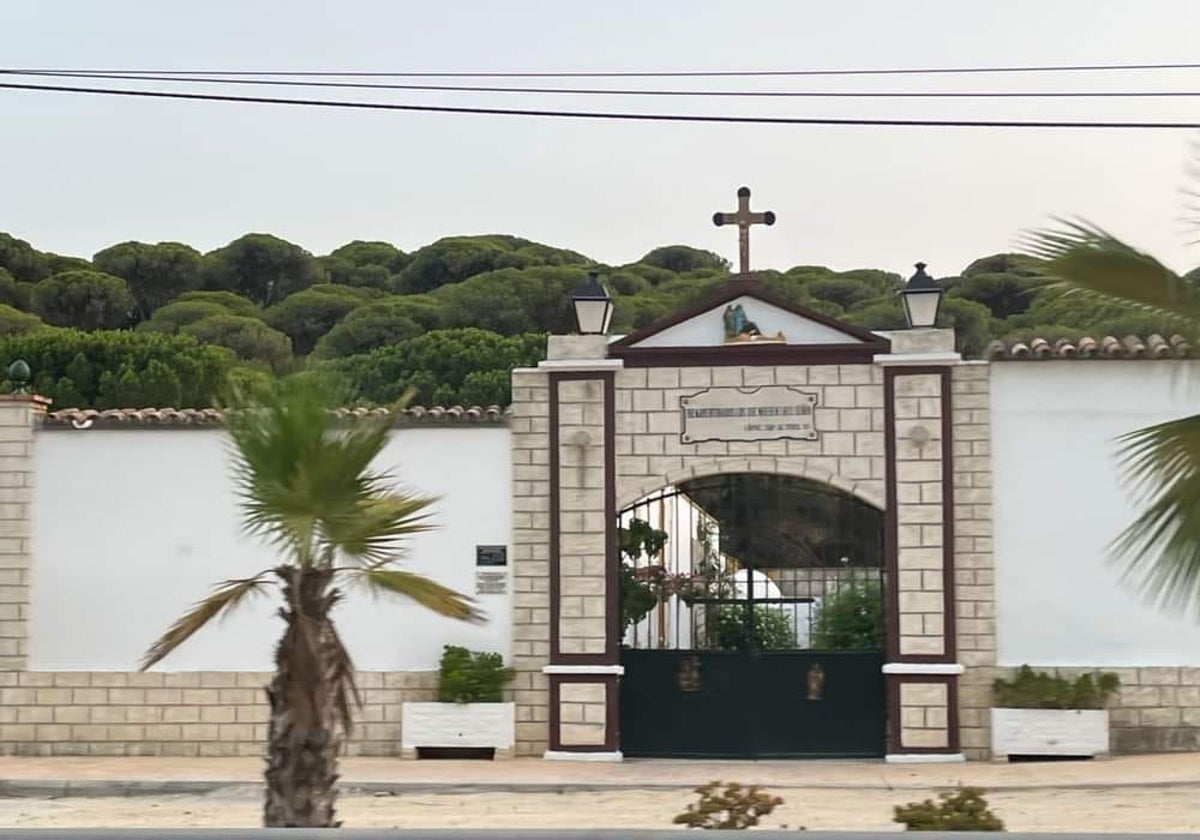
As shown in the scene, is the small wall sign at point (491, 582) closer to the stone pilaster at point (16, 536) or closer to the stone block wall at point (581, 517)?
the stone block wall at point (581, 517)

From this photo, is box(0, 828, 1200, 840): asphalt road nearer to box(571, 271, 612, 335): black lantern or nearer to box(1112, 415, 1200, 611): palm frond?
box(1112, 415, 1200, 611): palm frond

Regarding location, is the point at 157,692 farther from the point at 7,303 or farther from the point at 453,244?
the point at 453,244

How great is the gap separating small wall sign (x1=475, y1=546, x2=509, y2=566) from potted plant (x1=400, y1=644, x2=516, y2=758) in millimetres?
880

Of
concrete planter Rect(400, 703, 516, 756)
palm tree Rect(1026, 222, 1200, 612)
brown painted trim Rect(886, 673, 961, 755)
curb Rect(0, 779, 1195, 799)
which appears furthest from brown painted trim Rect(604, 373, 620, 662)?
palm tree Rect(1026, 222, 1200, 612)

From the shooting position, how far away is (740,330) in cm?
1617

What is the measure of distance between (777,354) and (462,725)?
15.2ft

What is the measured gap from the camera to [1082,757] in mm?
15508

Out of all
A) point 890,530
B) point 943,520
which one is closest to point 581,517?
point 890,530

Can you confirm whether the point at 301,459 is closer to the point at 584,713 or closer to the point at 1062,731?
the point at 584,713

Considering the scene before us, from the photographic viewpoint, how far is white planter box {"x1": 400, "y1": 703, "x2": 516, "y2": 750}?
52.6 ft

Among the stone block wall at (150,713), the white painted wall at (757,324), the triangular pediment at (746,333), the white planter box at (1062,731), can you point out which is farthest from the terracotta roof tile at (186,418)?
the white planter box at (1062,731)

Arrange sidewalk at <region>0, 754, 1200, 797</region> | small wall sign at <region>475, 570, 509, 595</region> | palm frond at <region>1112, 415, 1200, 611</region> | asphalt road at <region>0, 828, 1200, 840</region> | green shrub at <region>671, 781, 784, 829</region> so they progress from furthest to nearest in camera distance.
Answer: small wall sign at <region>475, 570, 509, 595</region> → sidewalk at <region>0, 754, 1200, 797</region> → green shrub at <region>671, 781, 784, 829</region> → palm frond at <region>1112, 415, 1200, 611</region> → asphalt road at <region>0, 828, 1200, 840</region>

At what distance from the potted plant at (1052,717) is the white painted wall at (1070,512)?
28 cm

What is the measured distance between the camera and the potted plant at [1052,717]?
15492 mm
